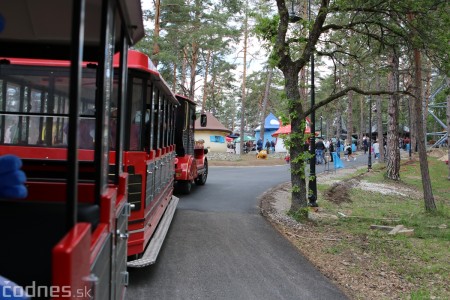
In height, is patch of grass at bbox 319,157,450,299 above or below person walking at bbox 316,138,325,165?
below

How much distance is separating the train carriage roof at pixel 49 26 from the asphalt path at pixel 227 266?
2.89m

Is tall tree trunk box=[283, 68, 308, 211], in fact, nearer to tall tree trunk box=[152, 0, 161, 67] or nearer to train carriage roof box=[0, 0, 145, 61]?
train carriage roof box=[0, 0, 145, 61]

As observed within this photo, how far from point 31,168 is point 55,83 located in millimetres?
1389

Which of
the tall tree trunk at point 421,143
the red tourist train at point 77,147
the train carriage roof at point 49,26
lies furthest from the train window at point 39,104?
the tall tree trunk at point 421,143

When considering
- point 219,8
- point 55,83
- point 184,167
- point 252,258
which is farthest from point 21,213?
point 219,8

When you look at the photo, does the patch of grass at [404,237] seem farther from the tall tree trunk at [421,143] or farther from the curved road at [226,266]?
the curved road at [226,266]

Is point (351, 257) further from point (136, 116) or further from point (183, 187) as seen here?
point (183, 187)

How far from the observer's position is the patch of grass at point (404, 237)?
5.88m

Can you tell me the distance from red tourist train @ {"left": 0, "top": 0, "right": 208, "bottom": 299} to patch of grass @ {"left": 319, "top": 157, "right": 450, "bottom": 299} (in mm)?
3696

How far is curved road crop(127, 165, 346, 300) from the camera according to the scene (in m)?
5.02

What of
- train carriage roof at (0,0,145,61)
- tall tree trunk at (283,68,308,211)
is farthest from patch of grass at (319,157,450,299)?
train carriage roof at (0,0,145,61)

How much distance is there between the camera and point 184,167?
39.0 feet

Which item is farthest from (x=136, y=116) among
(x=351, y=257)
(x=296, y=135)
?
(x=296, y=135)

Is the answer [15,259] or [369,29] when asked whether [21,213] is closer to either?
[15,259]
